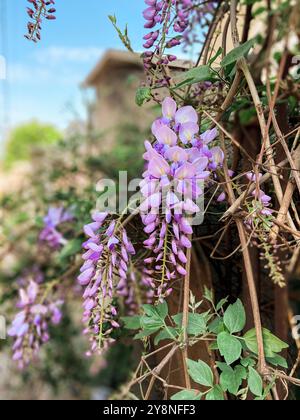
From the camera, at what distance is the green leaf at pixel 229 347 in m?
0.68

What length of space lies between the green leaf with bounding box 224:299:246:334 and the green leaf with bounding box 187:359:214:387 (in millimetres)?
63

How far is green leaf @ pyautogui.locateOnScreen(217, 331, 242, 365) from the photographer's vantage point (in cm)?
68

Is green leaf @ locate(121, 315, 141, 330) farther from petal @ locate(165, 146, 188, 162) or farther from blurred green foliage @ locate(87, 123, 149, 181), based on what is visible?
blurred green foliage @ locate(87, 123, 149, 181)

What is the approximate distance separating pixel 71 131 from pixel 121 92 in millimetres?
3048

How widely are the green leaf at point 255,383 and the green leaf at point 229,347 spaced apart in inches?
1.0

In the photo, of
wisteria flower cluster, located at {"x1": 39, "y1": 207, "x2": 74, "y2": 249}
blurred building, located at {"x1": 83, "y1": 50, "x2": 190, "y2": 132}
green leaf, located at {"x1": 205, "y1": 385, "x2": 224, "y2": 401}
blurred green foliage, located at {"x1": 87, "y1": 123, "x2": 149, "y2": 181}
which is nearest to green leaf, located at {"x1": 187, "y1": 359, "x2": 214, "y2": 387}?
green leaf, located at {"x1": 205, "y1": 385, "x2": 224, "y2": 401}

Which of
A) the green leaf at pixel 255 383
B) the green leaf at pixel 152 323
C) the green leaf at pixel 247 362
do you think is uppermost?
the green leaf at pixel 152 323

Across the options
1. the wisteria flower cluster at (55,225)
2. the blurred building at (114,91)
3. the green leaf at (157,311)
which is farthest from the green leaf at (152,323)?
the blurred building at (114,91)

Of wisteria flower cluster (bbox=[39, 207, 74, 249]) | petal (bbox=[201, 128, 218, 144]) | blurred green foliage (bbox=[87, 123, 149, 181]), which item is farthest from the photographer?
blurred green foliage (bbox=[87, 123, 149, 181])

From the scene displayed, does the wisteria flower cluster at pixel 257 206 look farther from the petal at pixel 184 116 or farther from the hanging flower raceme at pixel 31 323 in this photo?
the hanging flower raceme at pixel 31 323

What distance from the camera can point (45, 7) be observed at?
0.79m

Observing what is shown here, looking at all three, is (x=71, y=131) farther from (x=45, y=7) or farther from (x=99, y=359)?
(x=45, y=7)
